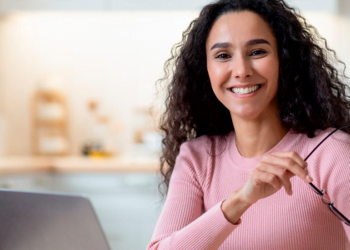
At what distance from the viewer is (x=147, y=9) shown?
305cm

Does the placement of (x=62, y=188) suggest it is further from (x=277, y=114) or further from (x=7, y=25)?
(x=277, y=114)

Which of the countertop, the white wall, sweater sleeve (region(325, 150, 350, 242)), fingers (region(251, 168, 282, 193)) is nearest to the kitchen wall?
the white wall

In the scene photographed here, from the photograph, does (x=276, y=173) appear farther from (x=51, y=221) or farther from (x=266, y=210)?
(x=51, y=221)

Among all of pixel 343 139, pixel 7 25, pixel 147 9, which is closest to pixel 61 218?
pixel 343 139

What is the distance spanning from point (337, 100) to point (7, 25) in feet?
8.89

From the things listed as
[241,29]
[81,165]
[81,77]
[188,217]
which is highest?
[241,29]

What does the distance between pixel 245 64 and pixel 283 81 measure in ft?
0.43

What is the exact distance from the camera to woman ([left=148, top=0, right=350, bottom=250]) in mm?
1084

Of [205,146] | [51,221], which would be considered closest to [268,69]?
[205,146]

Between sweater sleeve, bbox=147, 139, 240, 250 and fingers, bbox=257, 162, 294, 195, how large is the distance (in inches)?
6.2

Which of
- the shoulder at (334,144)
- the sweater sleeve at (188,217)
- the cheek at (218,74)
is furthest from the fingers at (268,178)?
the cheek at (218,74)

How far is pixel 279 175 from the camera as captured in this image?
2.85 feet

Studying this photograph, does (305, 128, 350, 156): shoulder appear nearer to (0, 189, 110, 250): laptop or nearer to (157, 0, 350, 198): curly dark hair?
(157, 0, 350, 198): curly dark hair

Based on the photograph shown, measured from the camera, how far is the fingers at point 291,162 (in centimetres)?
84
